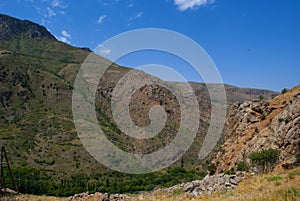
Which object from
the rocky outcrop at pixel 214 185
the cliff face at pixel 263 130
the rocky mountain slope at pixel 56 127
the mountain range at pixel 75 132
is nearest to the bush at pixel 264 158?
the cliff face at pixel 263 130

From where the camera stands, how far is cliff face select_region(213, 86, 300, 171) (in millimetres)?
31220

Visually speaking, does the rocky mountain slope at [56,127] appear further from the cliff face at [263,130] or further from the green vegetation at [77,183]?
the cliff face at [263,130]

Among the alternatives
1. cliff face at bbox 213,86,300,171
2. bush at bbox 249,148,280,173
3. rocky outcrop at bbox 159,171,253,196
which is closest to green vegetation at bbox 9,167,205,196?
cliff face at bbox 213,86,300,171

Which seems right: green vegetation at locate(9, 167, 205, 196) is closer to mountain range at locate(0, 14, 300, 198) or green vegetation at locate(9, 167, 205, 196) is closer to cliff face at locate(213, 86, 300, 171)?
mountain range at locate(0, 14, 300, 198)

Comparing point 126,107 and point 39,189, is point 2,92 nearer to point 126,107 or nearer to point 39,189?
point 126,107

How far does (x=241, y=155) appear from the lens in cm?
3962

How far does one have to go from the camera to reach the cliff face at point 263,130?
3122 cm

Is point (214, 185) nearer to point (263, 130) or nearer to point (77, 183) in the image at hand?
point (263, 130)

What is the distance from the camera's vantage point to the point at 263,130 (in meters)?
38.4

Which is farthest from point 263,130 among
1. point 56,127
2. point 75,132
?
point 56,127

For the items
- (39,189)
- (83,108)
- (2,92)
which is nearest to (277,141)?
(39,189)

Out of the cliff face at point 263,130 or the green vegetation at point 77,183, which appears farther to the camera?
the green vegetation at point 77,183

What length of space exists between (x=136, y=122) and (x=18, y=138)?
38529 millimetres

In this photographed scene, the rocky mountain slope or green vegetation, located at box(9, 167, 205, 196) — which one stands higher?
the rocky mountain slope
